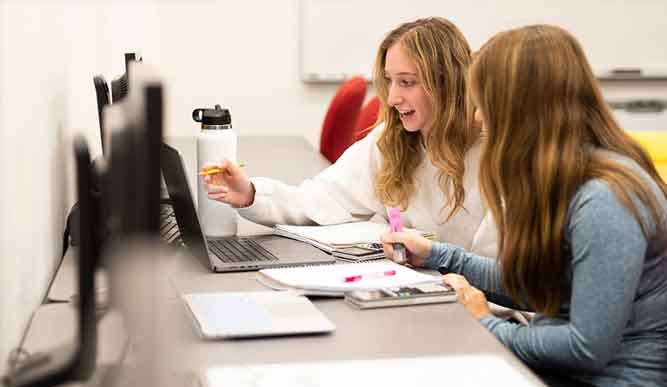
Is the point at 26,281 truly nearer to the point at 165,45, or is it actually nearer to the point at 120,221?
the point at 120,221

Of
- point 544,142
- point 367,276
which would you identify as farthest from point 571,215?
point 367,276

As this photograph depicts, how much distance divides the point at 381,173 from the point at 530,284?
2.50ft

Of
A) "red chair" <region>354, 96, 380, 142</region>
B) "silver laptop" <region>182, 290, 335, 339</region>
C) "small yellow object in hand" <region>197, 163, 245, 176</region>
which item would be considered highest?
"small yellow object in hand" <region>197, 163, 245, 176</region>

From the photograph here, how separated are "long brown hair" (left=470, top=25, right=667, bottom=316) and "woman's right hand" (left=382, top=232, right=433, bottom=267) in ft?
0.96

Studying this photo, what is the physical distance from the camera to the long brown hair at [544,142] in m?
1.55

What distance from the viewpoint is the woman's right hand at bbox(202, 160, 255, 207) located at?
2.07 m

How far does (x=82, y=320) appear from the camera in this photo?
0.97 metres

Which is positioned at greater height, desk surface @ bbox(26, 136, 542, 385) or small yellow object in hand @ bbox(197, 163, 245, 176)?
small yellow object in hand @ bbox(197, 163, 245, 176)

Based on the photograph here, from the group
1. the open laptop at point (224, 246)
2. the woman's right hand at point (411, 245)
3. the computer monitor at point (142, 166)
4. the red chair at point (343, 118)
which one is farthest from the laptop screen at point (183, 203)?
the red chair at point (343, 118)

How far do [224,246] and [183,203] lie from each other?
0.27 m

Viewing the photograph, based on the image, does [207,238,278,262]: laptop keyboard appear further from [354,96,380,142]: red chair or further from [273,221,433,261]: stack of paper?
[354,96,380,142]: red chair

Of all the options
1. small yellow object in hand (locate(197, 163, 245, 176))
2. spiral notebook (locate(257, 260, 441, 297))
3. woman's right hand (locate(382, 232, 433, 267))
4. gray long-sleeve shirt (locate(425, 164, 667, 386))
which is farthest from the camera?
small yellow object in hand (locate(197, 163, 245, 176))

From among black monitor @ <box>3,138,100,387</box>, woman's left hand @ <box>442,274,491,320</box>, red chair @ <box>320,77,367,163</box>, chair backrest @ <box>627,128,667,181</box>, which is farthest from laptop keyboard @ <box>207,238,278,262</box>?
red chair @ <box>320,77,367,163</box>

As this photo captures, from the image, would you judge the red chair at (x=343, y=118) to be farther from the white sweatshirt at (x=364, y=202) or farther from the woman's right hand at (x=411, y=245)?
the woman's right hand at (x=411, y=245)
